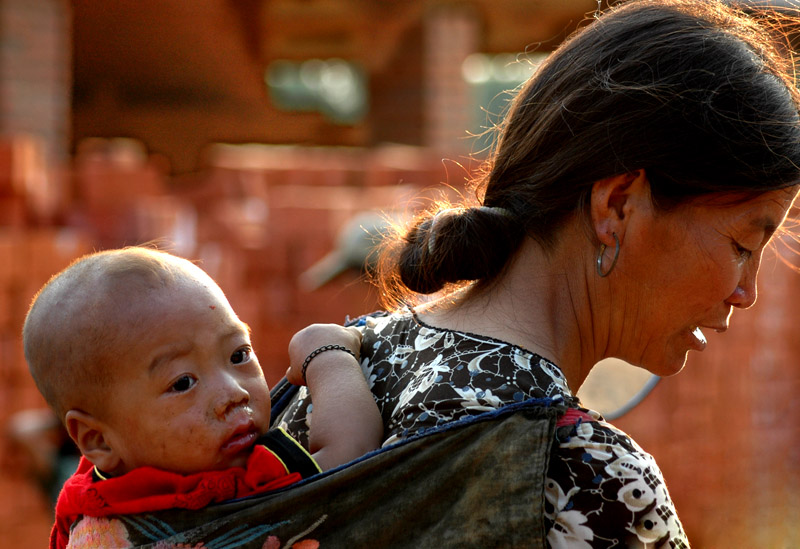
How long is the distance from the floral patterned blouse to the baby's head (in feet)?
0.73

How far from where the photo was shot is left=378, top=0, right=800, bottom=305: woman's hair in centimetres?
158

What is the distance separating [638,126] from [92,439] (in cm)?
99

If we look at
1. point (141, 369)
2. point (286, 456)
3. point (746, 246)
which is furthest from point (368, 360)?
point (746, 246)

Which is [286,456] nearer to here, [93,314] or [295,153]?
[93,314]

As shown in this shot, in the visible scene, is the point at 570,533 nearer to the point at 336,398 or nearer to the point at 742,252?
the point at 336,398

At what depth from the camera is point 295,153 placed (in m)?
10.3

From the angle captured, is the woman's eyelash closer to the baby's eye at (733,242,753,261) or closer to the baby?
the baby's eye at (733,242,753,261)

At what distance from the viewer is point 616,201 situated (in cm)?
165

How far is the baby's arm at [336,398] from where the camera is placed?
60.9 inches

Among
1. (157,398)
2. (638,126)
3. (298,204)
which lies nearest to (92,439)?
(157,398)

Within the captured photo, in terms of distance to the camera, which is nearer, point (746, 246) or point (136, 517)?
point (136, 517)

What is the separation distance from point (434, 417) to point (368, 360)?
0.29 m

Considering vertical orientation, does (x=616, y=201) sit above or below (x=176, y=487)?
above

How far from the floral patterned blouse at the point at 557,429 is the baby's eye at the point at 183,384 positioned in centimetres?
26
